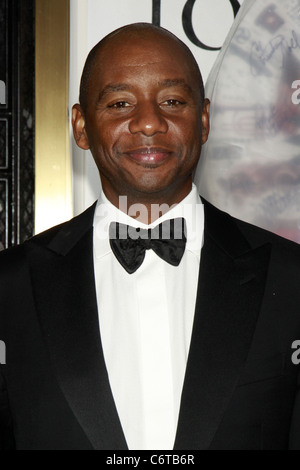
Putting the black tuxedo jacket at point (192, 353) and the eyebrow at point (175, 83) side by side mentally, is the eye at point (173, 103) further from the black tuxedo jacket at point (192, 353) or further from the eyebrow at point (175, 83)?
the black tuxedo jacket at point (192, 353)

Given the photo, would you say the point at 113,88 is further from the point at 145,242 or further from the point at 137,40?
the point at 145,242

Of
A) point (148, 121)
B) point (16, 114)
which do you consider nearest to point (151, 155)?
point (148, 121)

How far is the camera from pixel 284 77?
147 cm

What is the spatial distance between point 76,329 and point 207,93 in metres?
0.62

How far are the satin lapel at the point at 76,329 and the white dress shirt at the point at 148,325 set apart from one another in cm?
3

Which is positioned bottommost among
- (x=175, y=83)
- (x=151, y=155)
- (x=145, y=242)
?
(x=145, y=242)

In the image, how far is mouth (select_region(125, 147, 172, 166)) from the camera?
111 centimetres

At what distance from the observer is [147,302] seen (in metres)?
1.14

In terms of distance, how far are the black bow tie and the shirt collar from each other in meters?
A: 0.01

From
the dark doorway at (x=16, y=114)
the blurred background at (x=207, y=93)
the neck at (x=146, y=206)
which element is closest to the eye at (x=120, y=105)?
the neck at (x=146, y=206)

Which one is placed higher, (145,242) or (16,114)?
(16,114)

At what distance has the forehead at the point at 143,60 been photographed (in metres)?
1.13
